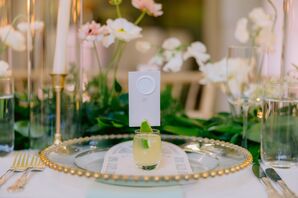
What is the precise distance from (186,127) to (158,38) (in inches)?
116

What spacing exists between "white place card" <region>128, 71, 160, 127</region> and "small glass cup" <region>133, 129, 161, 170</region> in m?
0.08

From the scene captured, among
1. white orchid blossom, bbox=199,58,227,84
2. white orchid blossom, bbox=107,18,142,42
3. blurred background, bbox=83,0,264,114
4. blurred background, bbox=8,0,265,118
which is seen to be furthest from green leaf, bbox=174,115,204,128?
blurred background, bbox=83,0,264,114

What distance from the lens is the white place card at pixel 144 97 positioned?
95 cm

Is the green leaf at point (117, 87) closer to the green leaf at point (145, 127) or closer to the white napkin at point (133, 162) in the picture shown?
the white napkin at point (133, 162)

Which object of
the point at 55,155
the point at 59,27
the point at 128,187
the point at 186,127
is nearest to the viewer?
the point at 128,187

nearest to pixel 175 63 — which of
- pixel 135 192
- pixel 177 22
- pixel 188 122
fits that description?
pixel 188 122

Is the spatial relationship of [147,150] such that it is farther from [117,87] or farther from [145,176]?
[117,87]

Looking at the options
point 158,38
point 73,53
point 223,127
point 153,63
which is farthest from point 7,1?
point 158,38

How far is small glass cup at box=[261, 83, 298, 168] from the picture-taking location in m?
0.98

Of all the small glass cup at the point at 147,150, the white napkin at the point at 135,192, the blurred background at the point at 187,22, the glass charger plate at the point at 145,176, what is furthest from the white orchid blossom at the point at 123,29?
the blurred background at the point at 187,22

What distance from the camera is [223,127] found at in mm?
1174

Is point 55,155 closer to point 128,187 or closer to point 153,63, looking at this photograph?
point 128,187

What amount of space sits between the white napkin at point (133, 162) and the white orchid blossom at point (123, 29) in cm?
27

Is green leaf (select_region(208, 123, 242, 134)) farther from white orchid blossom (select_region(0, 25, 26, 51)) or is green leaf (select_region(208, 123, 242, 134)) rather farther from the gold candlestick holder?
white orchid blossom (select_region(0, 25, 26, 51))
